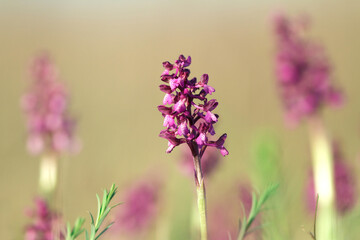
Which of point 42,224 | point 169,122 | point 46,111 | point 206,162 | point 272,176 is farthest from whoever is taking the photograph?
point 46,111

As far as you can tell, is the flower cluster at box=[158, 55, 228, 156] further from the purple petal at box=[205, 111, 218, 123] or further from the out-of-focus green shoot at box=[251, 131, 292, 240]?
the out-of-focus green shoot at box=[251, 131, 292, 240]

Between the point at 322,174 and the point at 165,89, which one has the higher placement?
the point at 322,174

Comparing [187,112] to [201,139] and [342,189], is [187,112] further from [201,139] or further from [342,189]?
[342,189]

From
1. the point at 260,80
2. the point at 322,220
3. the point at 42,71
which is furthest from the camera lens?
the point at 260,80

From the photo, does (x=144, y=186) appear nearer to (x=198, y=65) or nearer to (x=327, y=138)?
(x=327, y=138)

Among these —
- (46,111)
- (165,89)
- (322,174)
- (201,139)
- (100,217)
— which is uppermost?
(46,111)

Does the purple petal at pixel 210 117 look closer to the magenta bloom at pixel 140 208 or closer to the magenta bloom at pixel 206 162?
the magenta bloom at pixel 206 162

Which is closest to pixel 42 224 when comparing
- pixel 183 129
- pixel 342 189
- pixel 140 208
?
pixel 183 129

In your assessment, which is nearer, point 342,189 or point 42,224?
point 42,224

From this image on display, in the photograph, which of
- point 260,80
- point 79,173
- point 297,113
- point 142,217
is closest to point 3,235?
point 142,217
